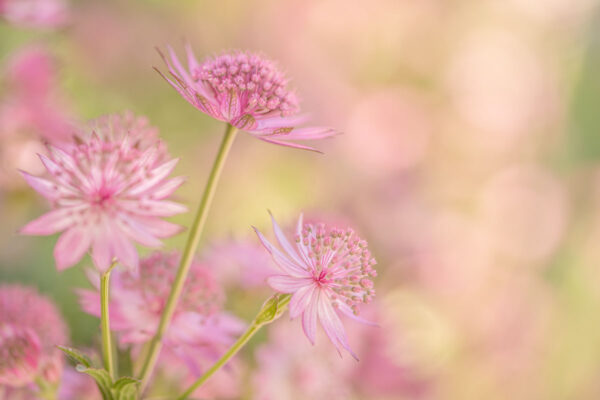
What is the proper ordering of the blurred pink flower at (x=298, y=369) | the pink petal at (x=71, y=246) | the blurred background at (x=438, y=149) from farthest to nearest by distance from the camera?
the blurred background at (x=438, y=149), the blurred pink flower at (x=298, y=369), the pink petal at (x=71, y=246)

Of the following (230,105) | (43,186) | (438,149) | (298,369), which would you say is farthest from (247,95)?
(438,149)

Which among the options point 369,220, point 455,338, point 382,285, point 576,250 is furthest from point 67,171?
point 576,250

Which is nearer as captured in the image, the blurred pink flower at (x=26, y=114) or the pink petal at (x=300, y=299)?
the pink petal at (x=300, y=299)

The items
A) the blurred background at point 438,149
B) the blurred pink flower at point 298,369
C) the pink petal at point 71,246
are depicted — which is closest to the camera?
the pink petal at point 71,246

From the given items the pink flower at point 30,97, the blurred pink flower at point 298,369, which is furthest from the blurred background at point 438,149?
the blurred pink flower at point 298,369

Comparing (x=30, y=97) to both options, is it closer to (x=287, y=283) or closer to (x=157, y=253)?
(x=157, y=253)

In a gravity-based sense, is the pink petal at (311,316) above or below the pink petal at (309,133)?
below

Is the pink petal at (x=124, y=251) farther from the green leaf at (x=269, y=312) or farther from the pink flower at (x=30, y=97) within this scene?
the pink flower at (x=30, y=97)

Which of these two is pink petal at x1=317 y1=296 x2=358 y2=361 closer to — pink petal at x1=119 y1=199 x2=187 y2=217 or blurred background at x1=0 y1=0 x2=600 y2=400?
pink petal at x1=119 y1=199 x2=187 y2=217
